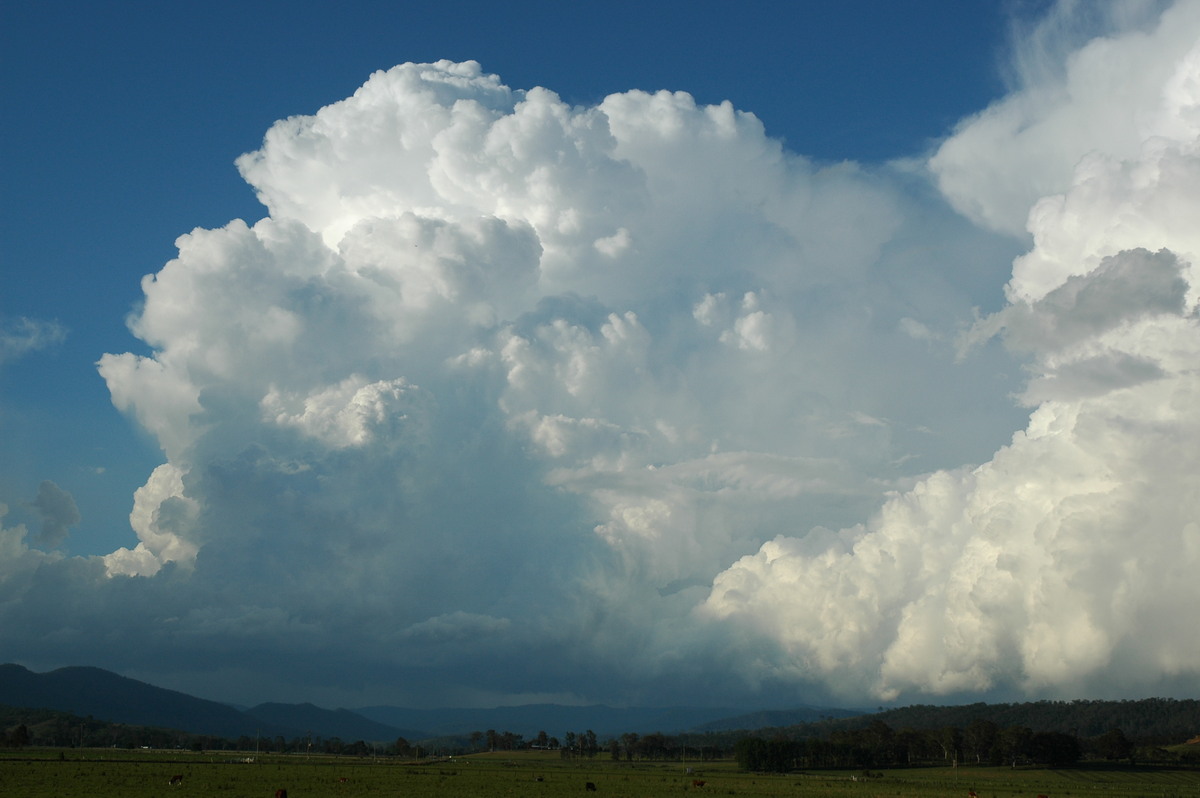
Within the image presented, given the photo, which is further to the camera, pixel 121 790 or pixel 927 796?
pixel 927 796

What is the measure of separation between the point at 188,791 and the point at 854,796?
86.5 meters

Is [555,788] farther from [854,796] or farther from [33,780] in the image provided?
[33,780]

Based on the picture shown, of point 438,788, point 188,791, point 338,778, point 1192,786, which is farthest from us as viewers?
point 1192,786

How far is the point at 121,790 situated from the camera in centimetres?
9838

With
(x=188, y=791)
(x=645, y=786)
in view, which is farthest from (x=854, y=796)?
(x=188, y=791)

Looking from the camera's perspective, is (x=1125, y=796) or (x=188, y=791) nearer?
(x=188, y=791)

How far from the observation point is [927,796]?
127250mm

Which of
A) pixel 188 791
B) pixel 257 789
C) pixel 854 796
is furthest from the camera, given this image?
pixel 854 796

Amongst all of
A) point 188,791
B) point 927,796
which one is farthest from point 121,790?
point 927,796

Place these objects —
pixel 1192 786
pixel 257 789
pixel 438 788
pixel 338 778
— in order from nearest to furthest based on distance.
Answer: pixel 257 789 → pixel 438 788 → pixel 338 778 → pixel 1192 786

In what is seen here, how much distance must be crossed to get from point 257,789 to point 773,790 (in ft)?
252

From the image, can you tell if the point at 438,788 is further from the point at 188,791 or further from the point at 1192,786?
the point at 1192,786

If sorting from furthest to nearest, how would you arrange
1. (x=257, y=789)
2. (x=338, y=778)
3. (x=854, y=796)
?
(x=338, y=778)
(x=854, y=796)
(x=257, y=789)

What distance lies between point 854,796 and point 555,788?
138ft
